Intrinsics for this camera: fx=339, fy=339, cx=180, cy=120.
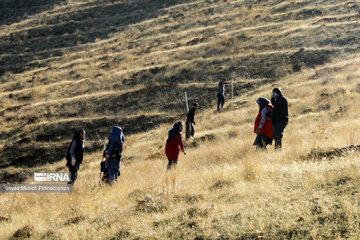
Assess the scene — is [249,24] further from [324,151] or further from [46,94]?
[324,151]

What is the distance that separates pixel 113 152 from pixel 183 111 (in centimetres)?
1550

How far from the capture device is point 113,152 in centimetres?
965

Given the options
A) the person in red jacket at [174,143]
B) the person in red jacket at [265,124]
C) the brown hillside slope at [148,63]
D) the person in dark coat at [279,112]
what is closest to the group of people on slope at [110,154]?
the person in red jacket at [174,143]

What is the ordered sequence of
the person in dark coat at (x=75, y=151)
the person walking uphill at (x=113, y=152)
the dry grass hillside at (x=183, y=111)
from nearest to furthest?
the dry grass hillside at (x=183, y=111)
the person walking uphill at (x=113, y=152)
the person in dark coat at (x=75, y=151)

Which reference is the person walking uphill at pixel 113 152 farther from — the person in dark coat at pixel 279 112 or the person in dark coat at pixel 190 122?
the person in dark coat at pixel 190 122

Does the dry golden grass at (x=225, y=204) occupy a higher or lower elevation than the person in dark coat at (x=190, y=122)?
higher

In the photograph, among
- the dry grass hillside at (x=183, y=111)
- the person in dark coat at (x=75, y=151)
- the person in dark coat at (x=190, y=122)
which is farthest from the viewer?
the person in dark coat at (x=190, y=122)

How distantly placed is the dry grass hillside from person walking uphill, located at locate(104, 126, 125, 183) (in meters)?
0.39

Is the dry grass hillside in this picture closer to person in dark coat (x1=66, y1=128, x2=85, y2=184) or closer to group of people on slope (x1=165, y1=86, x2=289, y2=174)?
person in dark coat (x1=66, y1=128, x2=85, y2=184)

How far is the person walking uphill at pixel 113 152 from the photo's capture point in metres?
9.52

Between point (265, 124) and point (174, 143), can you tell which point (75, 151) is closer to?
point (174, 143)

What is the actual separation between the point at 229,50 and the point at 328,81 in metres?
13.7

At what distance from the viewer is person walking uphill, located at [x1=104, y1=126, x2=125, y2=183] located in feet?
31.2

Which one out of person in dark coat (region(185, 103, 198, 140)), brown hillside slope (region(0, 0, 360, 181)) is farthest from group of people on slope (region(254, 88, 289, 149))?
brown hillside slope (region(0, 0, 360, 181))
